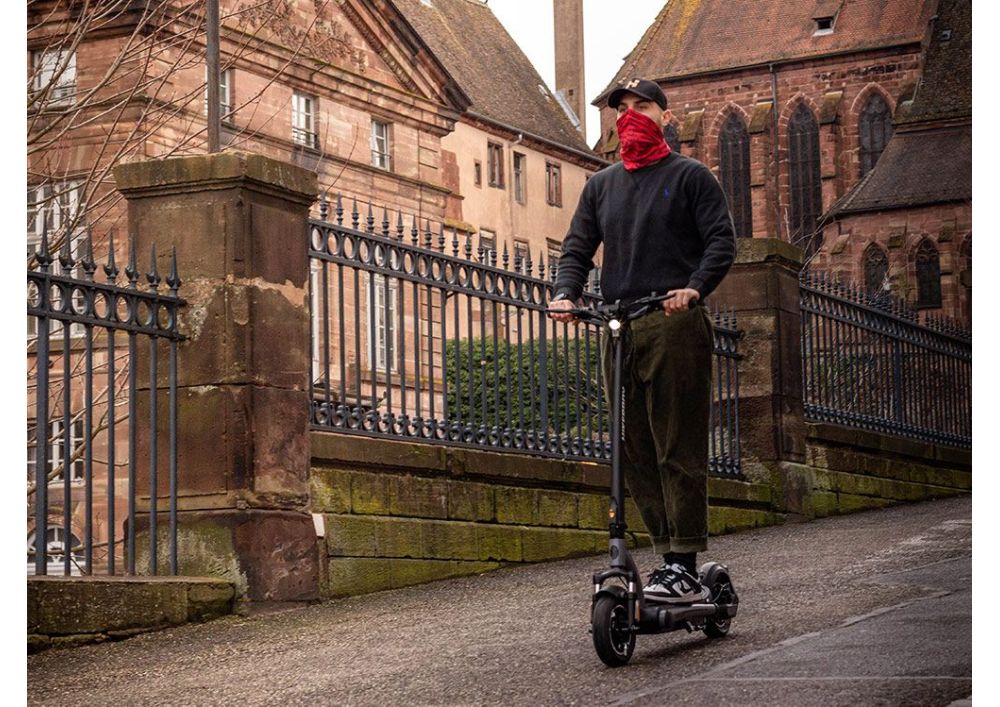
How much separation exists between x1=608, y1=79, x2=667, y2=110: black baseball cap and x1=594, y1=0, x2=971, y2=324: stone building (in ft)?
180

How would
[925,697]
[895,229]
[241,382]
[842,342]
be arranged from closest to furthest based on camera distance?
[925,697]
[241,382]
[842,342]
[895,229]

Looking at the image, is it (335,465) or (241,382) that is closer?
(241,382)

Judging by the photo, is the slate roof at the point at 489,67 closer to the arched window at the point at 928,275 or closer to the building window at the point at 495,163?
the building window at the point at 495,163

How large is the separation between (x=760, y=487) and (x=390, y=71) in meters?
24.7

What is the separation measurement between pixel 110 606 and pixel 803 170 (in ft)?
198

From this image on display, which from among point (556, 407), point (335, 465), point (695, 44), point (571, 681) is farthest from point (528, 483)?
point (695, 44)

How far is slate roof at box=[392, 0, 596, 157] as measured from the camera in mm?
48719

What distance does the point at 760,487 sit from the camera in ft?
43.5

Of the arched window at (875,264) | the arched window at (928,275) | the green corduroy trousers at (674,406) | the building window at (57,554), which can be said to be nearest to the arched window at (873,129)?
the arched window at (875,264)

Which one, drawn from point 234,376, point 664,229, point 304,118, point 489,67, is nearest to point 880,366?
point 234,376

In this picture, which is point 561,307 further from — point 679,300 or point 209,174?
point 209,174

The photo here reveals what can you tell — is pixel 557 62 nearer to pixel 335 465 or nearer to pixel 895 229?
pixel 895 229

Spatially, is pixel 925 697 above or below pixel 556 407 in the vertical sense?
below

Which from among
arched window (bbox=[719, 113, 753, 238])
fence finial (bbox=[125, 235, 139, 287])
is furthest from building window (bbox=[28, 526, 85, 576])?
arched window (bbox=[719, 113, 753, 238])
